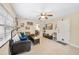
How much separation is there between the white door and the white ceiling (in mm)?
202

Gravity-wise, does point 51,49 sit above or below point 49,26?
below

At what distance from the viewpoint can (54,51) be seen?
2.10 meters

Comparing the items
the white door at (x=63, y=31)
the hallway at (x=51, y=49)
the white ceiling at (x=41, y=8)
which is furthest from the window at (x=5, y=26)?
the white door at (x=63, y=31)

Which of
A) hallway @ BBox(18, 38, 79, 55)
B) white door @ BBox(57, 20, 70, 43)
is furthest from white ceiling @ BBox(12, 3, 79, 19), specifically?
hallway @ BBox(18, 38, 79, 55)

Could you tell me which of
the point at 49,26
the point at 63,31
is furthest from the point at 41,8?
the point at 63,31

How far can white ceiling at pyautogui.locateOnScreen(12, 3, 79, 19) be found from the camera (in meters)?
2.04

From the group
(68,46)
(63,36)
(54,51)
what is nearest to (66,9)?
(63,36)

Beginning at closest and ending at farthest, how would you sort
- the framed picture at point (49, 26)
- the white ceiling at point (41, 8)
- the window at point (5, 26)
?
the window at point (5, 26) < the white ceiling at point (41, 8) < the framed picture at point (49, 26)

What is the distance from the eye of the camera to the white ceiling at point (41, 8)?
6.71ft

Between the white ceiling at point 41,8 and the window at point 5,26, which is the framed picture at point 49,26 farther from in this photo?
the window at point 5,26

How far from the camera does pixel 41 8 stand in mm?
2078

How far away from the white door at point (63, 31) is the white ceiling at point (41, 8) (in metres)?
0.20

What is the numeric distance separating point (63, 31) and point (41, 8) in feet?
2.31

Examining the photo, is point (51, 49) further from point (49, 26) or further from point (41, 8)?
point (41, 8)
